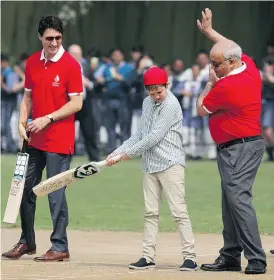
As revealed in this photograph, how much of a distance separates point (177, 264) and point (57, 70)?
6.93 ft

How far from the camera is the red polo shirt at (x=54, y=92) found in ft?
38.4

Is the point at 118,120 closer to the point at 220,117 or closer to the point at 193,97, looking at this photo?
the point at 193,97

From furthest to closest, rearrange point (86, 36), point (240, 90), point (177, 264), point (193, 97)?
point (86, 36)
point (193, 97)
point (177, 264)
point (240, 90)

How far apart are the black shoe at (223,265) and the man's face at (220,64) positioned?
1.65 m

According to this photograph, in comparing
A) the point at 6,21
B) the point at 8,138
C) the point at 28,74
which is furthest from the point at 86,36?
the point at 28,74

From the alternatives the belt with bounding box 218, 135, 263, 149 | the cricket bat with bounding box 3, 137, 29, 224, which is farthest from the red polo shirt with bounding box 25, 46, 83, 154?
the belt with bounding box 218, 135, 263, 149

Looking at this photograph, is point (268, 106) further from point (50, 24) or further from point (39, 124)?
point (39, 124)

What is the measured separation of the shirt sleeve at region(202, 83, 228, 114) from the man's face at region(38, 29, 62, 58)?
1759 millimetres

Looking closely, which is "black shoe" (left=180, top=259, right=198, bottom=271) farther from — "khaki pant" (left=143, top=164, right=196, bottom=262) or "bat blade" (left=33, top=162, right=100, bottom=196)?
"bat blade" (left=33, top=162, right=100, bottom=196)

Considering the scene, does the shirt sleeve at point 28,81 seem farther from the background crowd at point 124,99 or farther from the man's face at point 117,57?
the man's face at point 117,57

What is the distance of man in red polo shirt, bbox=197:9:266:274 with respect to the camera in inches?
417

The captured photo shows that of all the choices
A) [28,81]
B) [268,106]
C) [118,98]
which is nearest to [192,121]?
[268,106]

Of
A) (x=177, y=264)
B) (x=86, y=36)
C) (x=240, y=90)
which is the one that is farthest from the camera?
(x=86, y=36)

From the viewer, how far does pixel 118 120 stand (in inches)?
1047
